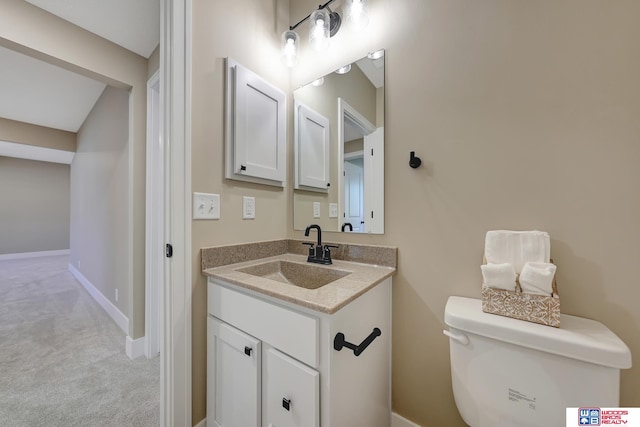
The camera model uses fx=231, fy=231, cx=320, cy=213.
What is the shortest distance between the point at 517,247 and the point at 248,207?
1.24 m

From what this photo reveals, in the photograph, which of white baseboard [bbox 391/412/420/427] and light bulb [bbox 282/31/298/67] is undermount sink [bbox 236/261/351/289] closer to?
white baseboard [bbox 391/412/420/427]

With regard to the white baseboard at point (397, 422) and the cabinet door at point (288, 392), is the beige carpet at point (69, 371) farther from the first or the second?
the cabinet door at point (288, 392)

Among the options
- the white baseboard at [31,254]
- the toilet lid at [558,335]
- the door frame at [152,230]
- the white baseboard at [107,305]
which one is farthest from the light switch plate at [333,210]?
the white baseboard at [31,254]

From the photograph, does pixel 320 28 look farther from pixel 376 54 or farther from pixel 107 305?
pixel 107 305

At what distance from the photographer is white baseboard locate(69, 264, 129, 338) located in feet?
7.15

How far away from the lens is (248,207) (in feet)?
4.38

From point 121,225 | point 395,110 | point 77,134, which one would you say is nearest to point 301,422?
point 395,110

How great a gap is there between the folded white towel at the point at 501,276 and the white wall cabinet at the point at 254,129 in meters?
1.16

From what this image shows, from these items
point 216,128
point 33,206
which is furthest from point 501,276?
point 33,206

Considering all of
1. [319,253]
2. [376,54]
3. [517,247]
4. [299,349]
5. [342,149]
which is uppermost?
[376,54]

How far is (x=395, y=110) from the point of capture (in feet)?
3.82

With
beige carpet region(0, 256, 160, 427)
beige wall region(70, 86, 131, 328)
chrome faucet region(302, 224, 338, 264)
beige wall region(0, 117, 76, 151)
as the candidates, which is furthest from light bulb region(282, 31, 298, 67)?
beige wall region(0, 117, 76, 151)

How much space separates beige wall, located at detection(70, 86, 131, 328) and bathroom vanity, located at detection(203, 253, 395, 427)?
4.88 feet

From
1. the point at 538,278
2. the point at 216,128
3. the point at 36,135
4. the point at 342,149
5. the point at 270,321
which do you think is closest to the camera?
the point at 538,278
